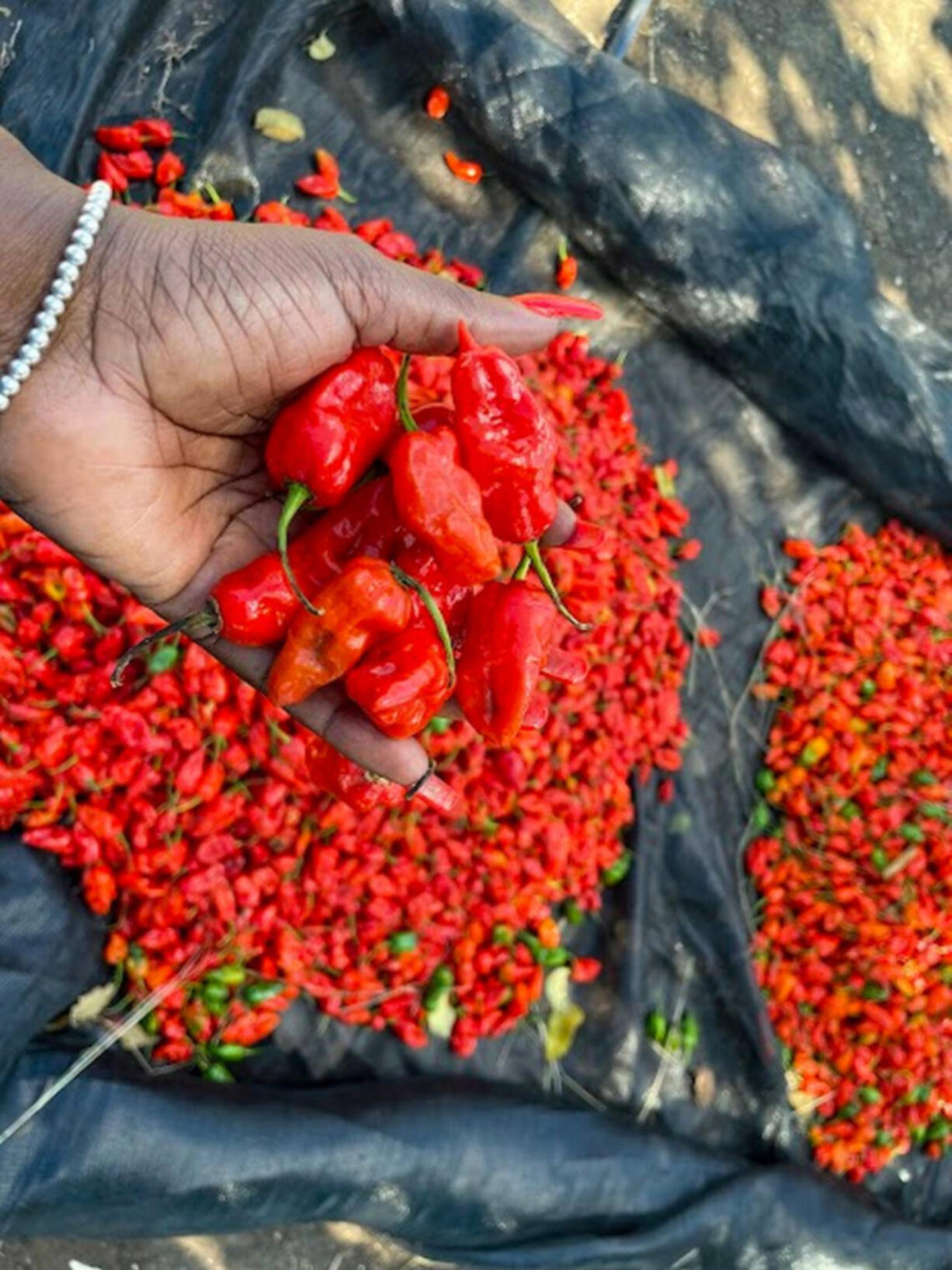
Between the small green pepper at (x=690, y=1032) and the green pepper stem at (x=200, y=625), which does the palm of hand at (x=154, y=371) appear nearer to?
the green pepper stem at (x=200, y=625)

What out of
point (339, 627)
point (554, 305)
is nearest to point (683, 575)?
point (554, 305)

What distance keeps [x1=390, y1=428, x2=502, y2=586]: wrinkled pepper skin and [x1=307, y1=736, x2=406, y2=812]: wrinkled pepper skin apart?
2.11 feet

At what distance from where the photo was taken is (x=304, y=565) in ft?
9.18

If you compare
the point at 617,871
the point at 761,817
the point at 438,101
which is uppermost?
the point at 438,101

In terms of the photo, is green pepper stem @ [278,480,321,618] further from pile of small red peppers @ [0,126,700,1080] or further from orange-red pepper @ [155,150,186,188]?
orange-red pepper @ [155,150,186,188]

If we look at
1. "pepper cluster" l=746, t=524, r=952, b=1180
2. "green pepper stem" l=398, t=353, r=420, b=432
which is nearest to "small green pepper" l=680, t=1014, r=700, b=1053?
"pepper cluster" l=746, t=524, r=952, b=1180

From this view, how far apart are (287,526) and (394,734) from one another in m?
0.56

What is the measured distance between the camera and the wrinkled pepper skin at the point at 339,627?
2.63 meters

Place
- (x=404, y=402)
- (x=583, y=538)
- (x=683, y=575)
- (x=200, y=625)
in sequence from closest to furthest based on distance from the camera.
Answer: (x=404, y=402) → (x=200, y=625) → (x=583, y=538) → (x=683, y=575)

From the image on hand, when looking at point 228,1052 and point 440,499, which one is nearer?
point 440,499

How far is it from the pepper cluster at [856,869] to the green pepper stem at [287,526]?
2643 millimetres

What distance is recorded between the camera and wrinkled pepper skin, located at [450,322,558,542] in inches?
107

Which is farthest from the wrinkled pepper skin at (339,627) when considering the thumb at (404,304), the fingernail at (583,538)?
the fingernail at (583,538)

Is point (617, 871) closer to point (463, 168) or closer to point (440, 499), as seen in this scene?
point (440, 499)
